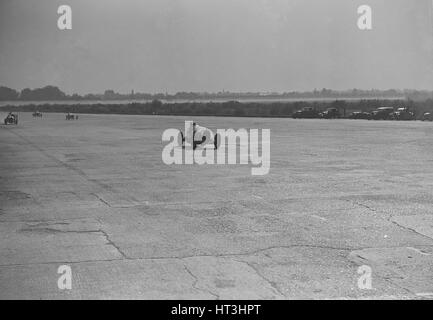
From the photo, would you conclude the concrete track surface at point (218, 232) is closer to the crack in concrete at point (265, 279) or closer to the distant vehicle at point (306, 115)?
the crack in concrete at point (265, 279)

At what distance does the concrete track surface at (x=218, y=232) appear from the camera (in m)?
6.57

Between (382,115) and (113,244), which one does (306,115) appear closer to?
(382,115)

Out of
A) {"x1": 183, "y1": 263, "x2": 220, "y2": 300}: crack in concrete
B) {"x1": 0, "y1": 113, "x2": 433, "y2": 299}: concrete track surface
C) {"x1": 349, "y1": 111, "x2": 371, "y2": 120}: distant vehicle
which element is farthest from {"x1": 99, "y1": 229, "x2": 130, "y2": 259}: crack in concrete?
{"x1": 349, "y1": 111, "x2": 371, "y2": 120}: distant vehicle

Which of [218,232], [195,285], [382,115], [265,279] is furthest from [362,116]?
[195,285]

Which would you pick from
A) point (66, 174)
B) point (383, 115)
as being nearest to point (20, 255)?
point (66, 174)

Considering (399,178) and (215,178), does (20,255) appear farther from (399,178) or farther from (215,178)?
(399,178)

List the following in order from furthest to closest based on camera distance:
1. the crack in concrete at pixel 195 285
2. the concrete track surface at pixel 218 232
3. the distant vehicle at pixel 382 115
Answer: the distant vehicle at pixel 382 115
the concrete track surface at pixel 218 232
the crack in concrete at pixel 195 285

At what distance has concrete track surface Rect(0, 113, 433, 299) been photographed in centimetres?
657

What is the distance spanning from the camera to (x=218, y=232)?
947cm

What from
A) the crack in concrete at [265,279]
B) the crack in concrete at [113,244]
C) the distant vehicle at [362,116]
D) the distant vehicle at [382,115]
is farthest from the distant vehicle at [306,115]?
the crack in concrete at [265,279]

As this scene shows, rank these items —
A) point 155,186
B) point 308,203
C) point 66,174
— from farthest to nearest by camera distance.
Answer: point 66,174 < point 155,186 < point 308,203

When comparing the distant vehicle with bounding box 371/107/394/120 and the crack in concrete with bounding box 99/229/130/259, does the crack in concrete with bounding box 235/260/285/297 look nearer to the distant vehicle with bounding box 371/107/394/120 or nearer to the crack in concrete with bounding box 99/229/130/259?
the crack in concrete with bounding box 99/229/130/259

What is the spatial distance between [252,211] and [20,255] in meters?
4.90

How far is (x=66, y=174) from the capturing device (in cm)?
1820
